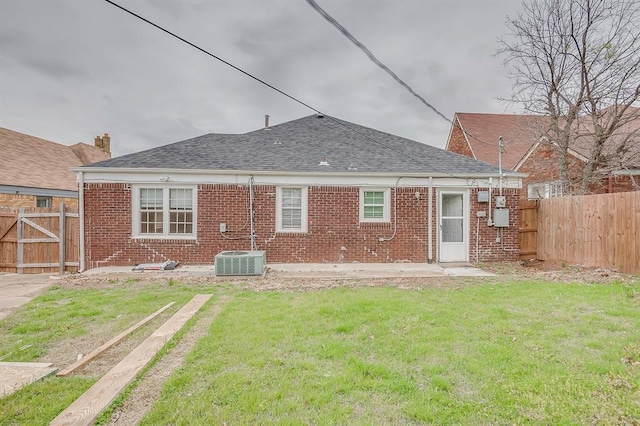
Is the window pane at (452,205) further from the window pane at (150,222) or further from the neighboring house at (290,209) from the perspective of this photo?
the window pane at (150,222)

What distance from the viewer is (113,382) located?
9.74 feet

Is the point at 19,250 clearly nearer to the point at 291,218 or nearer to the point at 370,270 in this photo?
the point at 291,218

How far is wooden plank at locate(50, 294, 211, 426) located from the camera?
96.2 inches

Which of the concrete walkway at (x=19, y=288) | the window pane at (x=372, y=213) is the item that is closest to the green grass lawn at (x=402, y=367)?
the concrete walkway at (x=19, y=288)

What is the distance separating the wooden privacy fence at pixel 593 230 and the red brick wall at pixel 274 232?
→ 993 mm

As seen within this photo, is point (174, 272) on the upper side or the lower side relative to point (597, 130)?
lower

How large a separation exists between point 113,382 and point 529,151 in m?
19.3

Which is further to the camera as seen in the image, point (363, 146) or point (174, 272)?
point (363, 146)

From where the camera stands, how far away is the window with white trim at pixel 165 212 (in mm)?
9742

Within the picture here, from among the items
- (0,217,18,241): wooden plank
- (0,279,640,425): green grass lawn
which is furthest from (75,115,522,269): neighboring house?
(0,279,640,425): green grass lawn

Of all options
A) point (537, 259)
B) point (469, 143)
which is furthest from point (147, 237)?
point (469, 143)

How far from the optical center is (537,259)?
10.4 meters

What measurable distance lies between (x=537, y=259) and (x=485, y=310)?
22.5ft

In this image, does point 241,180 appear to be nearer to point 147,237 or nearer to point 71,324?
point 147,237
